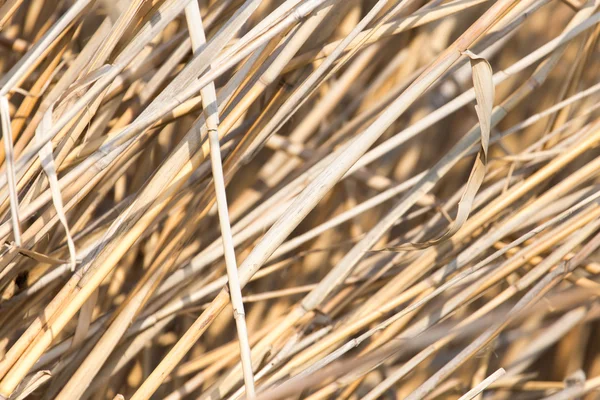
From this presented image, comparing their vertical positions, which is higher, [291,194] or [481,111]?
[291,194]

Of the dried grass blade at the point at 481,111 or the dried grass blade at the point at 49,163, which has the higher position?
the dried grass blade at the point at 49,163

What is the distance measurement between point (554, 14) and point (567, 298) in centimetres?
51

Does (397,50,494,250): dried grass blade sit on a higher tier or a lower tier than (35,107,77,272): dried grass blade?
lower

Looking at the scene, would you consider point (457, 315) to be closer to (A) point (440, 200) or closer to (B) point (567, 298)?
(A) point (440, 200)

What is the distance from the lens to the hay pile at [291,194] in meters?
0.48

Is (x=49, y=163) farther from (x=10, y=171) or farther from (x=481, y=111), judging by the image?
Answer: (x=481, y=111)

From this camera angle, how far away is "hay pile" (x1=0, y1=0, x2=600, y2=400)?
0.48m

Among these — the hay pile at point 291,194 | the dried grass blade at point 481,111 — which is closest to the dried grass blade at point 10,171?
the hay pile at point 291,194

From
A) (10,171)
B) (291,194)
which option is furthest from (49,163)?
(291,194)

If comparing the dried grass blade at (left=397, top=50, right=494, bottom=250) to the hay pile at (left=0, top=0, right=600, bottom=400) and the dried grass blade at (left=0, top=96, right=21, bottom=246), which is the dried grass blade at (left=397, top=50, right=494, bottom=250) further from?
the dried grass blade at (left=0, top=96, right=21, bottom=246)

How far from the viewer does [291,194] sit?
65 cm

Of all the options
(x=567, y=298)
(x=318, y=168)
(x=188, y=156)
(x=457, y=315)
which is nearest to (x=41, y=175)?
(x=188, y=156)

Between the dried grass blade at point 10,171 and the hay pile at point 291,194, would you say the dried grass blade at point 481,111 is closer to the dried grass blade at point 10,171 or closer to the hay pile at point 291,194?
the hay pile at point 291,194

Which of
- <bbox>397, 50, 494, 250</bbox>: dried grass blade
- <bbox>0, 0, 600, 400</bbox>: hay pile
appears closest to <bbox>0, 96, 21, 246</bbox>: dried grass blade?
<bbox>0, 0, 600, 400</bbox>: hay pile
